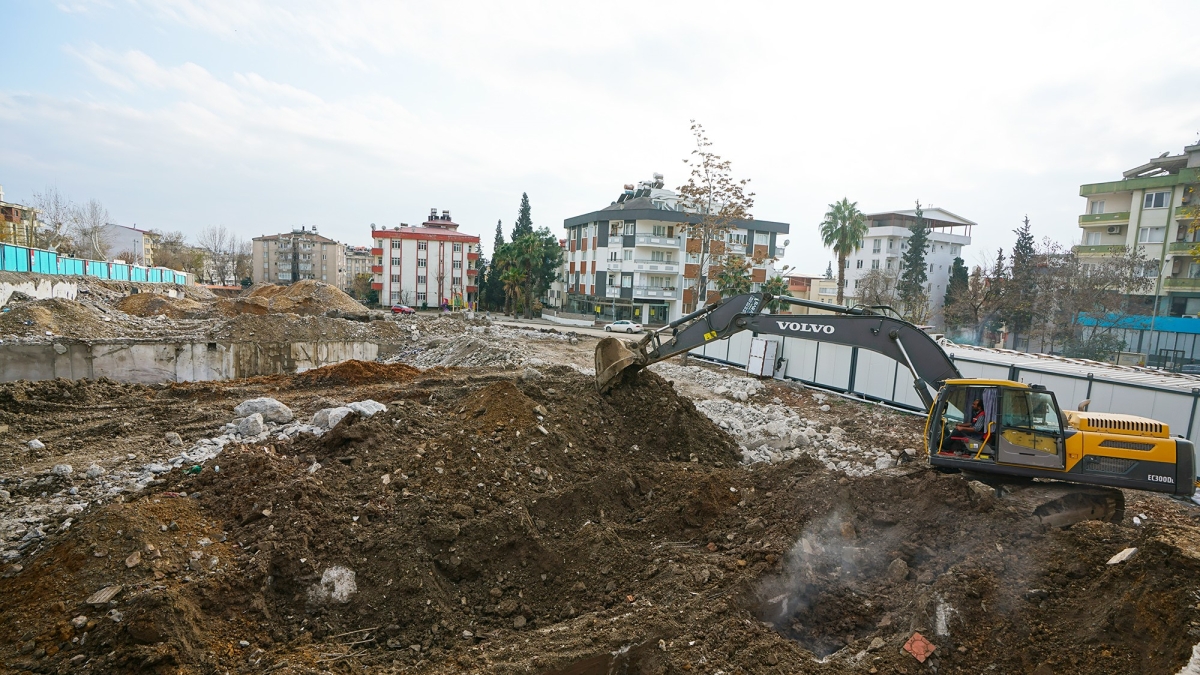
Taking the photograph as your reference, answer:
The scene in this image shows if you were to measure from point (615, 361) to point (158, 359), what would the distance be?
15.8 metres

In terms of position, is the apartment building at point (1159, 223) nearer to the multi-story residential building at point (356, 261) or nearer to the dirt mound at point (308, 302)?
the dirt mound at point (308, 302)

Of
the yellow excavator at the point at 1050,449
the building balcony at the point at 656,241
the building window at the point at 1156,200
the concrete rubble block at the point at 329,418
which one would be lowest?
the concrete rubble block at the point at 329,418

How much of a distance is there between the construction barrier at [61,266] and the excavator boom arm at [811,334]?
35105 millimetres

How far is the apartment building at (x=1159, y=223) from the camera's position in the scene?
1377 inches

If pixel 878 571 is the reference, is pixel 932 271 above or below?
above

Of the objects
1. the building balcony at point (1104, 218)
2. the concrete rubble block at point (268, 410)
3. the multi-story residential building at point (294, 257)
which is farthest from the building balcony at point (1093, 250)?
the multi-story residential building at point (294, 257)

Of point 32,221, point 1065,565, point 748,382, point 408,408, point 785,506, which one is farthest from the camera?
point 32,221

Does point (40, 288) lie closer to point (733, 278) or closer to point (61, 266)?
point (61, 266)

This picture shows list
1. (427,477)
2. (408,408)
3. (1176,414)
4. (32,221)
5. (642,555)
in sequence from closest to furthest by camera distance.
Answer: (642,555)
(427,477)
(408,408)
(1176,414)
(32,221)

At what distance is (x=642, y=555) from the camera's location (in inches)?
264

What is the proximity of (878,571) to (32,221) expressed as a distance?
242ft

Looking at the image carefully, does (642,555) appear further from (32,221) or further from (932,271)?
(32,221)

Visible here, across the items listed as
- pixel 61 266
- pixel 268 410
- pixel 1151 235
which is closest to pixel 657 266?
pixel 1151 235

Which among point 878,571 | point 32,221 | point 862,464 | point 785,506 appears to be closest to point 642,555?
point 785,506
